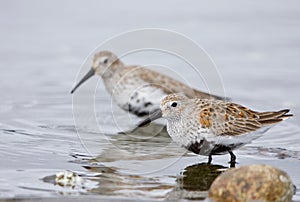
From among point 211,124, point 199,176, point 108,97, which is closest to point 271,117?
point 211,124

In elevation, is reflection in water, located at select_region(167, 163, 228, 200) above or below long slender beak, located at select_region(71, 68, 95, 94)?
below

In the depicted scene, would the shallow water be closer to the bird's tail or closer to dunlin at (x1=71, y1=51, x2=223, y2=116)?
dunlin at (x1=71, y1=51, x2=223, y2=116)

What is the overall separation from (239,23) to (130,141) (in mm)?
5123

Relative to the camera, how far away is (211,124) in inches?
259

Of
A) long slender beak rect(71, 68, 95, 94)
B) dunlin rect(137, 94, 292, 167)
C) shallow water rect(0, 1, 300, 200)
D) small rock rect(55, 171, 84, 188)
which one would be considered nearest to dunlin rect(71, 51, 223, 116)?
long slender beak rect(71, 68, 95, 94)

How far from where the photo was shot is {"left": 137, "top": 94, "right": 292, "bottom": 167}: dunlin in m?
6.55

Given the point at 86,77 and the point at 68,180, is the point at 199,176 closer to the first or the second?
the point at 68,180

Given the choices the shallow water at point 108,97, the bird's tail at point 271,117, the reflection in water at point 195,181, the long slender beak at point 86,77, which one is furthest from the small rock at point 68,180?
the long slender beak at point 86,77

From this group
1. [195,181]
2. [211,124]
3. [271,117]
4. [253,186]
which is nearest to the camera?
[253,186]

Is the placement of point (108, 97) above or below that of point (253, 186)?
above

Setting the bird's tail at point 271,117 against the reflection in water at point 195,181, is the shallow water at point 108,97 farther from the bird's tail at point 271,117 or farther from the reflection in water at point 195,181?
the bird's tail at point 271,117

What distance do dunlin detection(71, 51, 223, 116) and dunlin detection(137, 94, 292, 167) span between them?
7.36 feet

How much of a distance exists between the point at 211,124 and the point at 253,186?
1590mm

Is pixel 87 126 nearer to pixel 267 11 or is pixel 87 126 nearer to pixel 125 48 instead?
pixel 125 48
